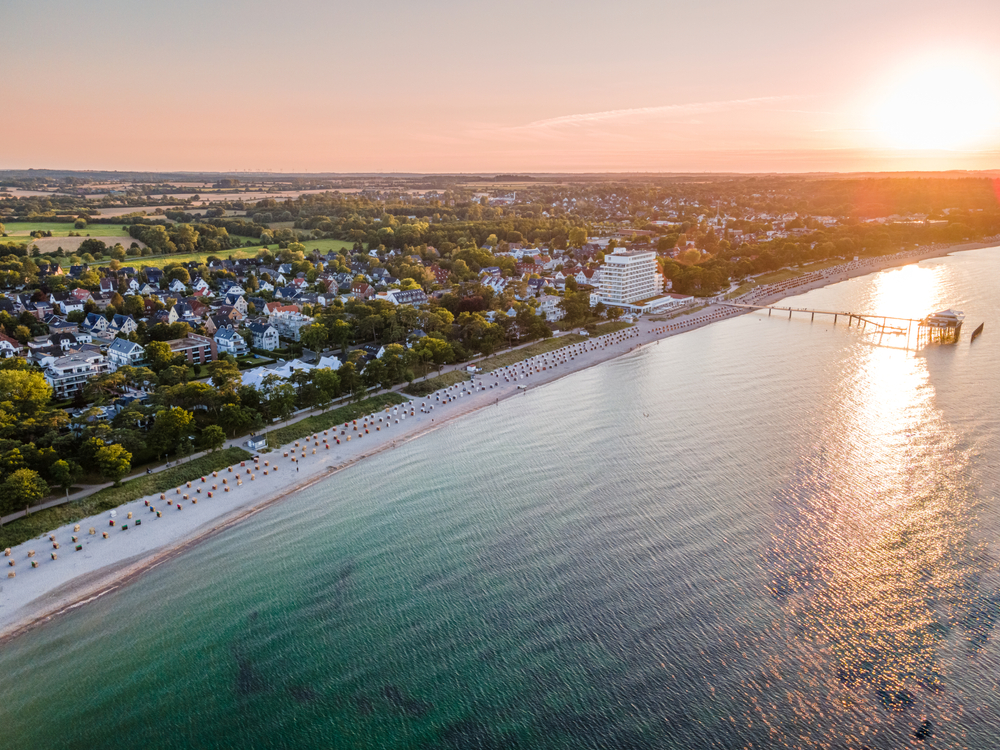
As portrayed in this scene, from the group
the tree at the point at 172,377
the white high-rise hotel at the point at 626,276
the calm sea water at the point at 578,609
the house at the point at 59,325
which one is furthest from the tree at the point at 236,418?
the white high-rise hotel at the point at 626,276

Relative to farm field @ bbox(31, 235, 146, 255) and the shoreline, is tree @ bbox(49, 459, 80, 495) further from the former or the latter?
farm field @ bbox(31, 235, 146, 255)

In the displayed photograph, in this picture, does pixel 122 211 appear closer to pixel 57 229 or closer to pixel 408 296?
pixel 57 229

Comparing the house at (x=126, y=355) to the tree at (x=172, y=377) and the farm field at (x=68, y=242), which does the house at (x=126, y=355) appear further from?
the farm field at (x=68, y=242)

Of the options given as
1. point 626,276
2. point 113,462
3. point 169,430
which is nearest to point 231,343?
point 169,430

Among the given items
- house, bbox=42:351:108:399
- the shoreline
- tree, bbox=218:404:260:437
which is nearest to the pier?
the shoreline

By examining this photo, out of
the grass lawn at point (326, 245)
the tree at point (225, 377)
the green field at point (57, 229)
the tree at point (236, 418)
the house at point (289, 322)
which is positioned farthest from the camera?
the green field at point (57, 229)
